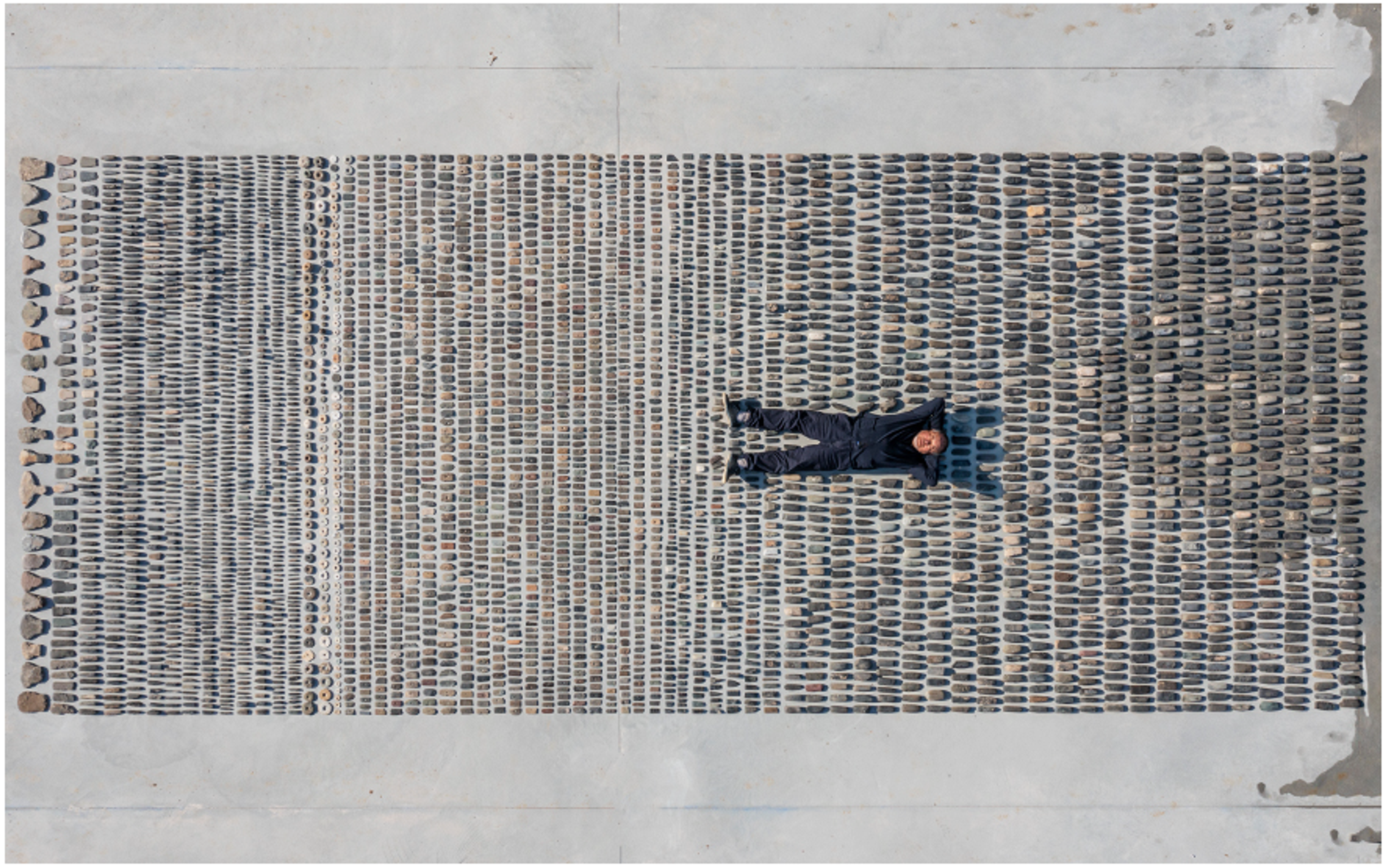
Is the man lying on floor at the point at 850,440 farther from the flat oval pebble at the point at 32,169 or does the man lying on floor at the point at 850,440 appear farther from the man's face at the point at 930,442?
the flat oval pebble at the point at 32,169

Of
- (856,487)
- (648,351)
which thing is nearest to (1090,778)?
(856,487)

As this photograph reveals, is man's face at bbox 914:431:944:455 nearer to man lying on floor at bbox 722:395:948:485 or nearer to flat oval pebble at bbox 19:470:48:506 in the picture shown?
man lying on floor at bbox 722:395:948:485

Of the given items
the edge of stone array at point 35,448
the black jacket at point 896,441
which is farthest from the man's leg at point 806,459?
the edge of stone array at point 35,448

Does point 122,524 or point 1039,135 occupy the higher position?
point 1039,135

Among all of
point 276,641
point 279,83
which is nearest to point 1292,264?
point 279,83

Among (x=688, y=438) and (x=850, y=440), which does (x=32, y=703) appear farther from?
(x=850, y=440)

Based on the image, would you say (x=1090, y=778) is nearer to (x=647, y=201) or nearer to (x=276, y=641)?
(x=647, y=201)

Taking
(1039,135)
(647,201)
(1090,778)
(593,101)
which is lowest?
(1090,778)

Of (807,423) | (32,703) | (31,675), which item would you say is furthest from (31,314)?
(807,423)
